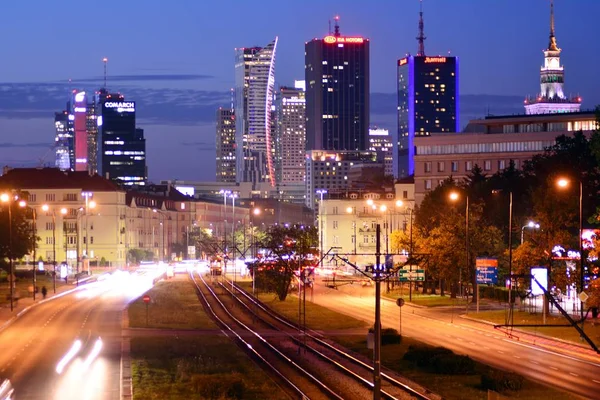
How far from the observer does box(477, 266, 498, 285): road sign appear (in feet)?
273

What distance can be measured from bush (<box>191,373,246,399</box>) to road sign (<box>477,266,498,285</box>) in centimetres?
3833

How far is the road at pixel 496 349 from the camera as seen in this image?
51.2m

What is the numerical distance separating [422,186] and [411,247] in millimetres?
86885

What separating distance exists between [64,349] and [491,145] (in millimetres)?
133493

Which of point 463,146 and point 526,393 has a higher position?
point 463,146

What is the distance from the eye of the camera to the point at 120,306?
336 feet

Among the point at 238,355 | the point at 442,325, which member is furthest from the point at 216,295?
the point at 238,355

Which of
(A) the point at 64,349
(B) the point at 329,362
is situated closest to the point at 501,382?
(B) the point at 329,362

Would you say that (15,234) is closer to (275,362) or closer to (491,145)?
(275,362)

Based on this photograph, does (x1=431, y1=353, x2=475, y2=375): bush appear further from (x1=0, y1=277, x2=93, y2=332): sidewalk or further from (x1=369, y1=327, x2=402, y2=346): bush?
(x1=0, y1=277, x2=93, y2=332): sidewalk

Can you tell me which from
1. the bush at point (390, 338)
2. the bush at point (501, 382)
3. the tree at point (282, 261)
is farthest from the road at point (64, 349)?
the bush at point (390, 338)

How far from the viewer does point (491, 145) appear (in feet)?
624

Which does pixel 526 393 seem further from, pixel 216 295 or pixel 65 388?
pixel 216 295

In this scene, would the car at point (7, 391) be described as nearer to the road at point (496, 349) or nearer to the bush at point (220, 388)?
the bush at point (220, 388)
